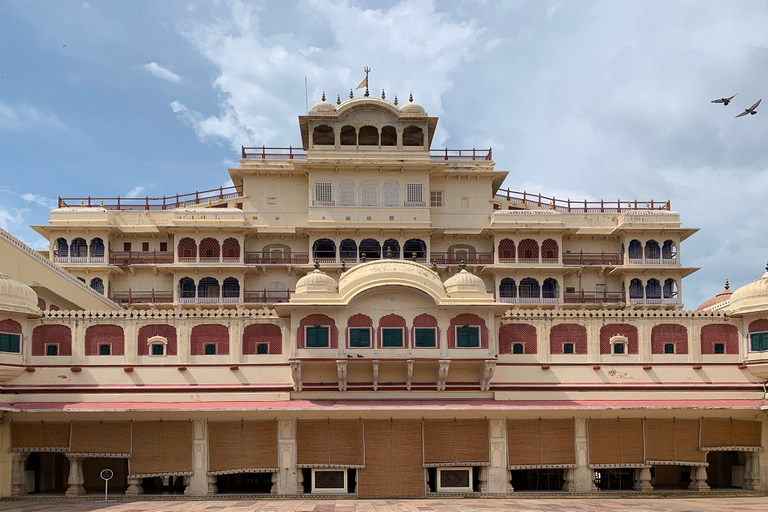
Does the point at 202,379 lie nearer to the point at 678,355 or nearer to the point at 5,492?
the point at 5,492

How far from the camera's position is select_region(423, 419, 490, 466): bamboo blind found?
106 ft

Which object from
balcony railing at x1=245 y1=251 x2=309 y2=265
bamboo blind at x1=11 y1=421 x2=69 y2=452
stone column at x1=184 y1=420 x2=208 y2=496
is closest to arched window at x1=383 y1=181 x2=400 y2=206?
balcony railing at x1=245 y1=251 x2=309 y2=265

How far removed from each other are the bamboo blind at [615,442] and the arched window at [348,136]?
84.0 ft

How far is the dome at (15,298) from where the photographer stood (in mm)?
31812

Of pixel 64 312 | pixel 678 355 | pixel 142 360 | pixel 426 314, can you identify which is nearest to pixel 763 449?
pixel 678 355

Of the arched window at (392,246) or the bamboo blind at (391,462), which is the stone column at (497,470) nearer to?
the bamboo blind at (391,462)

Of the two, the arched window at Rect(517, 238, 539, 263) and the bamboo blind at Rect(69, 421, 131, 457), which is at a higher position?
the arched window at Rect(517, 238, 539, 263)

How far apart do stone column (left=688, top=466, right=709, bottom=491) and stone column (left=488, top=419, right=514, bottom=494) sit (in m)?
7.81

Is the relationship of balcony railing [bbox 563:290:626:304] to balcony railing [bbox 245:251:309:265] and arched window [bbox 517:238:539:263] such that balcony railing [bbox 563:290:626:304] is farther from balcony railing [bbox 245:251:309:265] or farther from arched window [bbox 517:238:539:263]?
balcony railing [bbox 245:251:309:265]

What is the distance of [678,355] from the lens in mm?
34844

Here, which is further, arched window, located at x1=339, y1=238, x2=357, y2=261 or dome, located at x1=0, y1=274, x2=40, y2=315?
arched window, located at x1=339, y1=238, x2=357, y2=261

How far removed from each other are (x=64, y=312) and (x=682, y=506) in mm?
25755

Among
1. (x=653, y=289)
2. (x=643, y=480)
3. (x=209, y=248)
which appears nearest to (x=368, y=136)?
(x=209, y=248)

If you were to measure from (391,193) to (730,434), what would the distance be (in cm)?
2437
